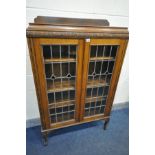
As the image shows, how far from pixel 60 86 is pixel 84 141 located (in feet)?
2.61

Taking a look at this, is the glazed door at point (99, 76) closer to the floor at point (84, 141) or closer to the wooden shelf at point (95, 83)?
the wooden shelf at point (95, 83)

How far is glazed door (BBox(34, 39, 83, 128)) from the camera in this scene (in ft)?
3.85

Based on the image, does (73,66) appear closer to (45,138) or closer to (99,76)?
(99,76)

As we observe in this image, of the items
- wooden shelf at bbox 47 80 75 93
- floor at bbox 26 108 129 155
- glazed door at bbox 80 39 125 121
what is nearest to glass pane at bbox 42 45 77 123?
wooden shelf at bbox 47 80 75 93

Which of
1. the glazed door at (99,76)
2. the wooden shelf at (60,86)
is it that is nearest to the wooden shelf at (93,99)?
the glazed door at (99,76)

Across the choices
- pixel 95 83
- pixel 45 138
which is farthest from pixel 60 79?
pixel 45 138

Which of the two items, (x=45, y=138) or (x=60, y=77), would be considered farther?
(x=45, y=138)

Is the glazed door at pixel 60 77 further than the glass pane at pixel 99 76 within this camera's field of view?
No

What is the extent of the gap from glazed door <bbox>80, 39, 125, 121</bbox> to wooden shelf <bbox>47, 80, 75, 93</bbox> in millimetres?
128

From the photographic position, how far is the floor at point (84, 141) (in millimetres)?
1602

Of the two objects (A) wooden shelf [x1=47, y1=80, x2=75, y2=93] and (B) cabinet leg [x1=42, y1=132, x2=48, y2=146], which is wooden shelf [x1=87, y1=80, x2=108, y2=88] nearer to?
(A) wooden shelf [x1=47, y1=80, x2=75, y2=93]

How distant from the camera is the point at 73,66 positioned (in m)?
1.34

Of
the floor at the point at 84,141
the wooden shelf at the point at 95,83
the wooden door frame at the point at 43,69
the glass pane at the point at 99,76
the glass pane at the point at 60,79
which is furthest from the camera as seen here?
the floor at the point at 84,141
